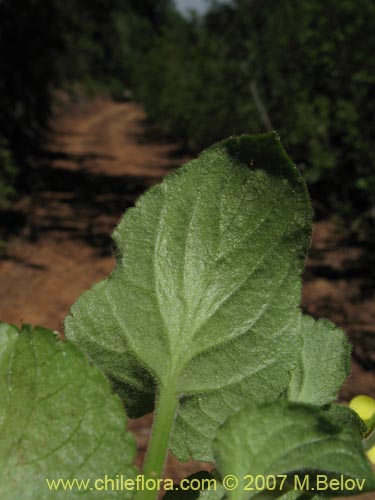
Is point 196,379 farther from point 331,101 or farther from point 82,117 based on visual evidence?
point 82,117

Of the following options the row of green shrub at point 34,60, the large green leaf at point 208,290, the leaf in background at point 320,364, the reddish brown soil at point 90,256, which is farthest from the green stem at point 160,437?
the row of green shrub at point 34,60

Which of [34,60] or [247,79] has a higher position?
[34,60]

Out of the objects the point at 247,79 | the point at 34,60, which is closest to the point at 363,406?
the point at 247,79

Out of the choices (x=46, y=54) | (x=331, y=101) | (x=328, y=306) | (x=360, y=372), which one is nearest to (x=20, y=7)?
(x=46, y=54)

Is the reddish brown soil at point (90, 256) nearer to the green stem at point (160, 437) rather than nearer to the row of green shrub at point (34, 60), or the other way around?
the row of green shrub at point (34, 60)

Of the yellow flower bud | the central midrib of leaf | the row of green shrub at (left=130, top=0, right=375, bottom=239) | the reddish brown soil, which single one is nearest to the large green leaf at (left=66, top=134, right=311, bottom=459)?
the central midrib of leaf

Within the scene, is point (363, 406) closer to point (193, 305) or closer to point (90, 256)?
point (193, 305)
